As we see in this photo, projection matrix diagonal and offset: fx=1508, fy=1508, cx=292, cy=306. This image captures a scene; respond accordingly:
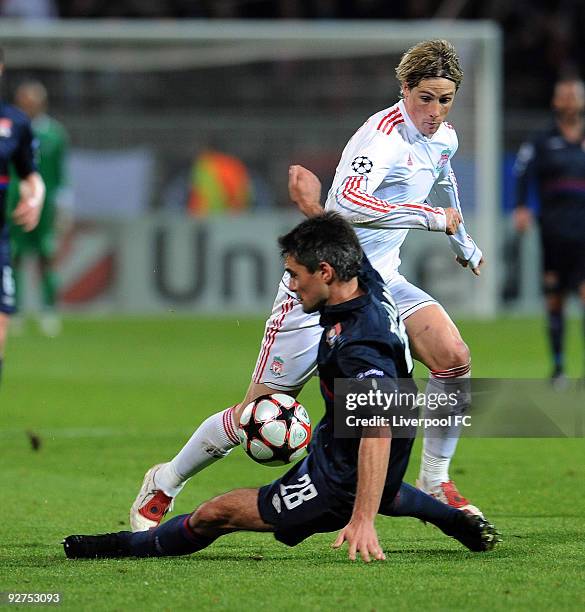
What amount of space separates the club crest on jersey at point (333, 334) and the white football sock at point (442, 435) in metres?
1.40

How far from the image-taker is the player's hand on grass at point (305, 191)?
5.91 meters

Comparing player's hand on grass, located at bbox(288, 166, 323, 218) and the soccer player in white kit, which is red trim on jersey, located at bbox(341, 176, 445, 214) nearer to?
the soccer player in white kit

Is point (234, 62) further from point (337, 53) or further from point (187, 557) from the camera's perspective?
point (187, 557)

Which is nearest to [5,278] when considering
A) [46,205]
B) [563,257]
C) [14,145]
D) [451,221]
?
[14,145]

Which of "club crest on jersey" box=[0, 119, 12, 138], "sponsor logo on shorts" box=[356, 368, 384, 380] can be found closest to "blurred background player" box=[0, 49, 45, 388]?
"club crest on jersey" box=[0, 119, 12, 138]

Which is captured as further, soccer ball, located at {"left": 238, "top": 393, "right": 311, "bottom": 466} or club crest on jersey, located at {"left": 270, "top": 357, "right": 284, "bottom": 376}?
club crest on jersey, located at {"left": 270, "top": 357, "right": 284, "bottom": 376}

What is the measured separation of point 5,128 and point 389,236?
129 inches

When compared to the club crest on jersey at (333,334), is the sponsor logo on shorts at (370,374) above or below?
below

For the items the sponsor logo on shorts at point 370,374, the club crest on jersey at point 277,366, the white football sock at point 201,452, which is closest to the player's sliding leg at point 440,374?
the club crest on jersey at point 277,366

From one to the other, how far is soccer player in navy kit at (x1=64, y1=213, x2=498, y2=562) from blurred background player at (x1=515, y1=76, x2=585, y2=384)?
24.2ft

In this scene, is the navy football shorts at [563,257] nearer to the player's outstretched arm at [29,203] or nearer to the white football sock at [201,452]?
the player's outstretched arm at [29,203]

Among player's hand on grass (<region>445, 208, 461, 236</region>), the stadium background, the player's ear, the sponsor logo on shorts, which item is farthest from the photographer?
player's hand on grass (<region>445, 208, 461, 236</region>)

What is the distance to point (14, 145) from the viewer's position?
351 inches

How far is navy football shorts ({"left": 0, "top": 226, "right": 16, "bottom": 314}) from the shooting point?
343 inches
